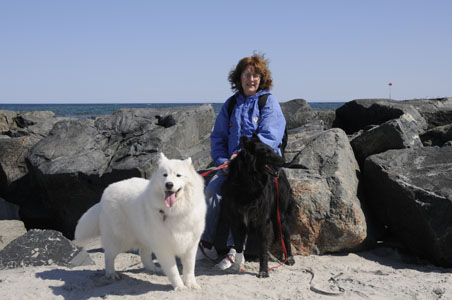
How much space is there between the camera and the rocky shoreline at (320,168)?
511cm

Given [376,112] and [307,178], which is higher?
[376,112]

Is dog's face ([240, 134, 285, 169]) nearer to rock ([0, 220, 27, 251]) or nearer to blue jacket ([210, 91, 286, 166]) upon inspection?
blue jacket ([210, 91, 286, 166])

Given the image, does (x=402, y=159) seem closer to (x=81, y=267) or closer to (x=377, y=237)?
(x=377, y=237)

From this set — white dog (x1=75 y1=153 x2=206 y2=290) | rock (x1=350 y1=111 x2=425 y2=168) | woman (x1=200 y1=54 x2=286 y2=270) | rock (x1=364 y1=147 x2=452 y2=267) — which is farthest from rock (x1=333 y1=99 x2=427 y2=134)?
white dog (x1=75 y1=153 x2=206 y2=290)

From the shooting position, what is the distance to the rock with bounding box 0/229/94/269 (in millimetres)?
4641

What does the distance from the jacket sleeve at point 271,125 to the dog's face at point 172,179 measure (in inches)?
52.1

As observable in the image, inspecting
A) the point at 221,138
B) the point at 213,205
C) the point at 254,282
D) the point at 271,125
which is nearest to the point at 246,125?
the point at 271,125

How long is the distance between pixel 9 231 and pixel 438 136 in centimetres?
825

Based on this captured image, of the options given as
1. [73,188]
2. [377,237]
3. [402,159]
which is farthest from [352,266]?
[73,188]

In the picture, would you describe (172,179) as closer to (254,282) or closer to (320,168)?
(254,282)

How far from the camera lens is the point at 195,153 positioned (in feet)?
26.3

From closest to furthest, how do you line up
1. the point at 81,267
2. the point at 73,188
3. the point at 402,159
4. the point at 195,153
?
1. the point at 81,267
2. the point at 402,159
3. the point at 73,188
4. the point at 195,153

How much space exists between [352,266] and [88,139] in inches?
227

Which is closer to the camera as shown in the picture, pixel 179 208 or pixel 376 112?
pixel 179 208
